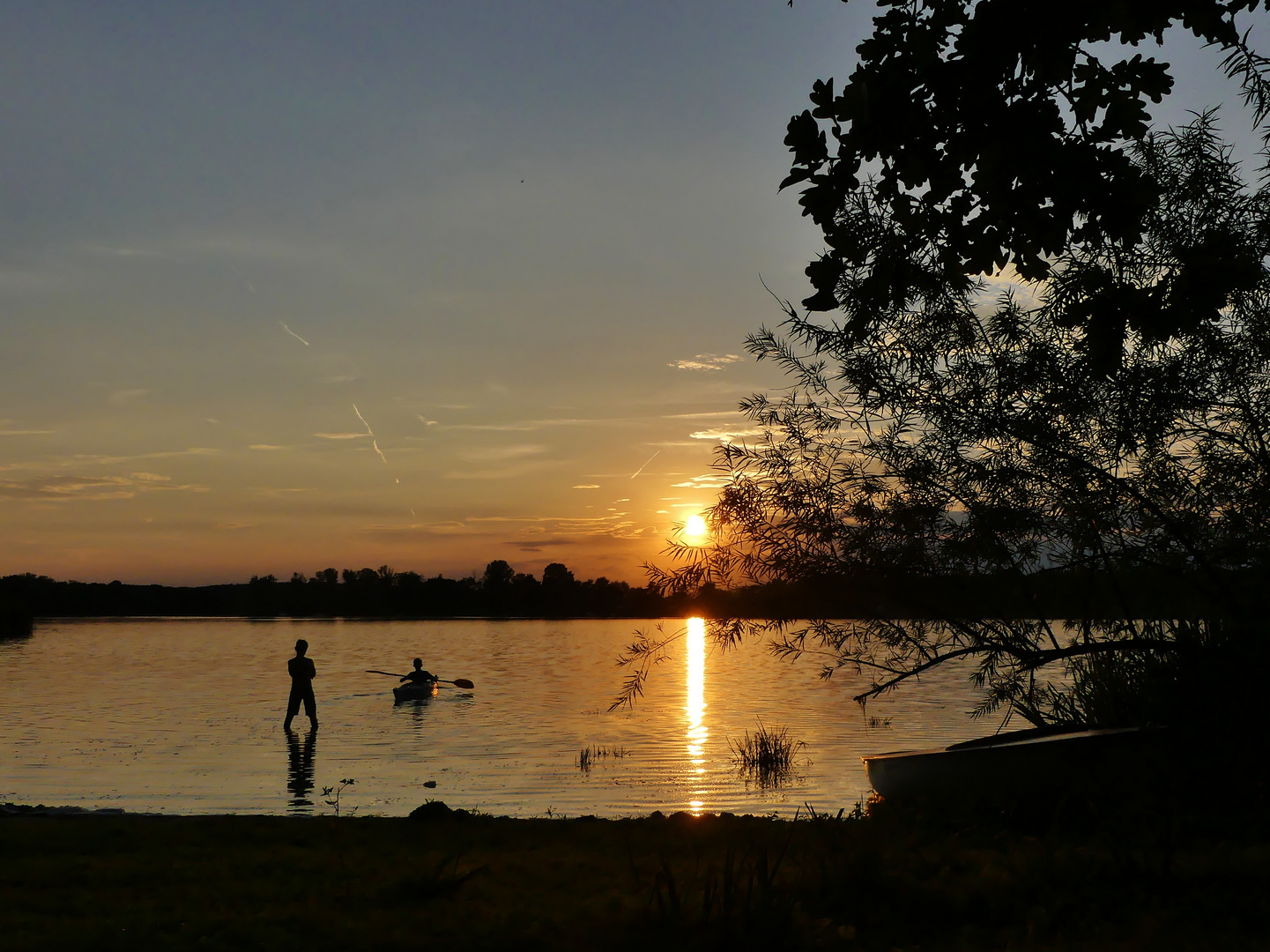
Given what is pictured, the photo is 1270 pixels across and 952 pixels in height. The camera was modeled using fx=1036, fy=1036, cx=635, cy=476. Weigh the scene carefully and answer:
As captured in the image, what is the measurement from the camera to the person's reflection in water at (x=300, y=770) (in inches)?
682

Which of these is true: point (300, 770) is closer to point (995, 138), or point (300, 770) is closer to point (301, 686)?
point (301, 686)

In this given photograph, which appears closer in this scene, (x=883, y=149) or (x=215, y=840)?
(x=883, y=149)

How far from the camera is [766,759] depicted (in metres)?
22.7

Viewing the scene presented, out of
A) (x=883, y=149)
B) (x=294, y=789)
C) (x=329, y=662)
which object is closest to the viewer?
(x=883, y=149)

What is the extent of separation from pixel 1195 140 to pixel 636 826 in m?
10.7

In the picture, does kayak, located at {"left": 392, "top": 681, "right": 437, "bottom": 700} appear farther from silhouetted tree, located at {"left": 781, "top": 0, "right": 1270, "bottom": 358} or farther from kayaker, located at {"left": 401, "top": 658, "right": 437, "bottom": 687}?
silhouetted tree, located at {"left": 781, "top": 0, "right": 1270, "bottom": 358}

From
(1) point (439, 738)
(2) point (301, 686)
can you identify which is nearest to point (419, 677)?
(1) point (439, 738)

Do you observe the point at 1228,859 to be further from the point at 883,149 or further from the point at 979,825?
the point at 883,149

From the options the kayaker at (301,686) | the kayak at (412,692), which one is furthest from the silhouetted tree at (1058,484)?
the kayak at (412,692)

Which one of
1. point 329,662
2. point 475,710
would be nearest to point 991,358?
point 475,710

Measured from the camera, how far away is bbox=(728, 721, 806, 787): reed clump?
2134cm

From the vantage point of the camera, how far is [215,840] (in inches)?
418

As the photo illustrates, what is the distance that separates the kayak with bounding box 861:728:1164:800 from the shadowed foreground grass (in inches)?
31.4

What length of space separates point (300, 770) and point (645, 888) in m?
15.7
